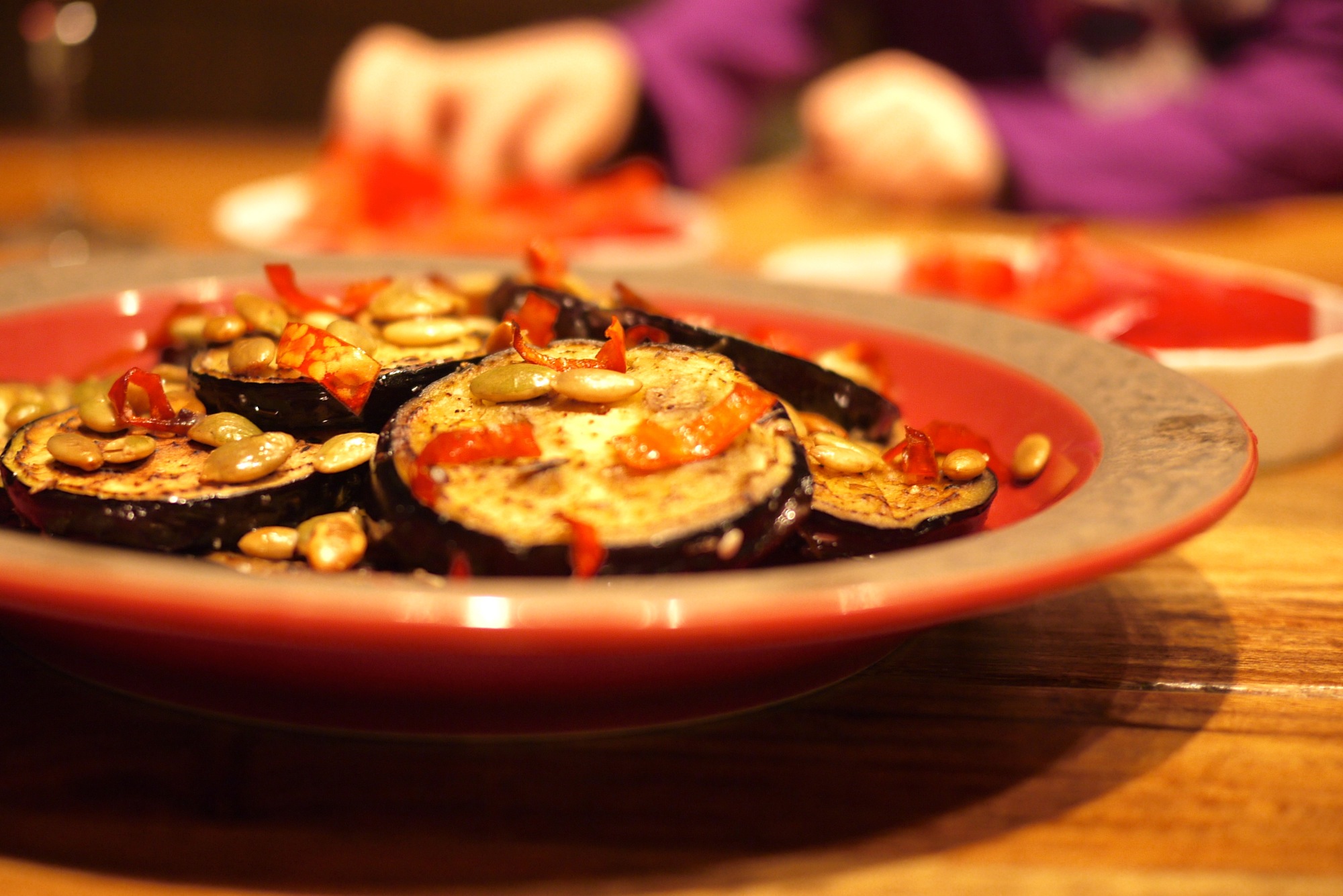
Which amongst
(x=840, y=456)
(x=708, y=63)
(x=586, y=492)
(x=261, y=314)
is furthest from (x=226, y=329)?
(x=708, y=63)

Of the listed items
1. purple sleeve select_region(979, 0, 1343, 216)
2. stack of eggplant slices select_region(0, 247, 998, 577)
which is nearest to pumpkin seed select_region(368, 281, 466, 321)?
stack of eggplant slices select_region(0, 247, 998, 577)

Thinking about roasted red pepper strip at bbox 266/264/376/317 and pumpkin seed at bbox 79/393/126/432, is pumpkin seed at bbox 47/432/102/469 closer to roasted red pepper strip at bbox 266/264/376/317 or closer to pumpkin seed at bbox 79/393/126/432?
pumpkin seed at bbox 79/393/126/432

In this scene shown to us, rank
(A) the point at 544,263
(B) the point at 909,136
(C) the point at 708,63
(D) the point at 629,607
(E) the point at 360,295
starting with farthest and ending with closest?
(C) the point at 708,63
(B) the point at 909,136
(A) the point at 544,263
(E) the point at 360,295
(D) the point at 629,607

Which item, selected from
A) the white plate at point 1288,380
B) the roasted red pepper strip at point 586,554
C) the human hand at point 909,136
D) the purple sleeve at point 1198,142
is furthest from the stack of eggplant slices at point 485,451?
the purple sleeve at point 1198,142

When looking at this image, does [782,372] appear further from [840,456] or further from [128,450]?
[128,450]

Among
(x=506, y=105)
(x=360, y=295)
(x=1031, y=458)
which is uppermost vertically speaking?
(x=360, y=295)

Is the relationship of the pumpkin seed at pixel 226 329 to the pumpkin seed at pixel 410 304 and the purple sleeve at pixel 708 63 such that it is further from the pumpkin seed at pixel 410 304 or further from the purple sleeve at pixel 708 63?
the purple sleeve at pixel 708 63

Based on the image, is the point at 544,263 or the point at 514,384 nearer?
the point at 514,384
